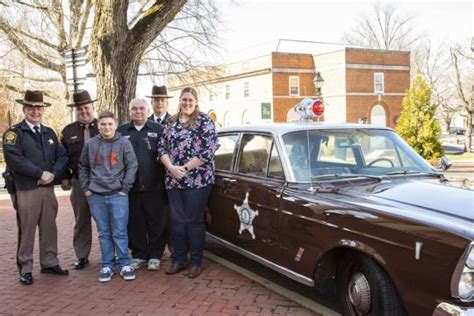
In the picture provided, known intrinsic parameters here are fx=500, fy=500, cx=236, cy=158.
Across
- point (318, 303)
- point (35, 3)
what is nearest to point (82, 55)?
point (318, 303)

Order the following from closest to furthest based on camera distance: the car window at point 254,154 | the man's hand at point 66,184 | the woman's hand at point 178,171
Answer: the car window at point 254,154 < the woman's hand at point 178,171 < the man's hand at point 66,184

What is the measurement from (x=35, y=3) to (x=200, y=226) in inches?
621

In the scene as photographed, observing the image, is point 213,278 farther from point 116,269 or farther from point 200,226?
point 116,269

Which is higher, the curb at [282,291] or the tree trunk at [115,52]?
the tree trunk at [115,52]

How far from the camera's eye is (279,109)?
4331 cm

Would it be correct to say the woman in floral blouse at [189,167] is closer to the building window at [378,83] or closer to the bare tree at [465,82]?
the bare tree at [465,82]

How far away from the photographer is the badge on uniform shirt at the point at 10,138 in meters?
5.15

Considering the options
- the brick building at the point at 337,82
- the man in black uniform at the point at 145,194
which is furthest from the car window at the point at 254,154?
the brick building at the point at 337,82

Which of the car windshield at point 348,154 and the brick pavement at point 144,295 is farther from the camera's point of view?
the car windshield at point 348,154

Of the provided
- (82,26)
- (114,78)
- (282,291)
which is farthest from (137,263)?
(82,26)

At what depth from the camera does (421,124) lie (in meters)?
21.9

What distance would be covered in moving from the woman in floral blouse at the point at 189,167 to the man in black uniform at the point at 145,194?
265 millimetres

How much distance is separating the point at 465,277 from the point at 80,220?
14.1 ft

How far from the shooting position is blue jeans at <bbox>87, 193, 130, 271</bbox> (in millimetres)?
5340
